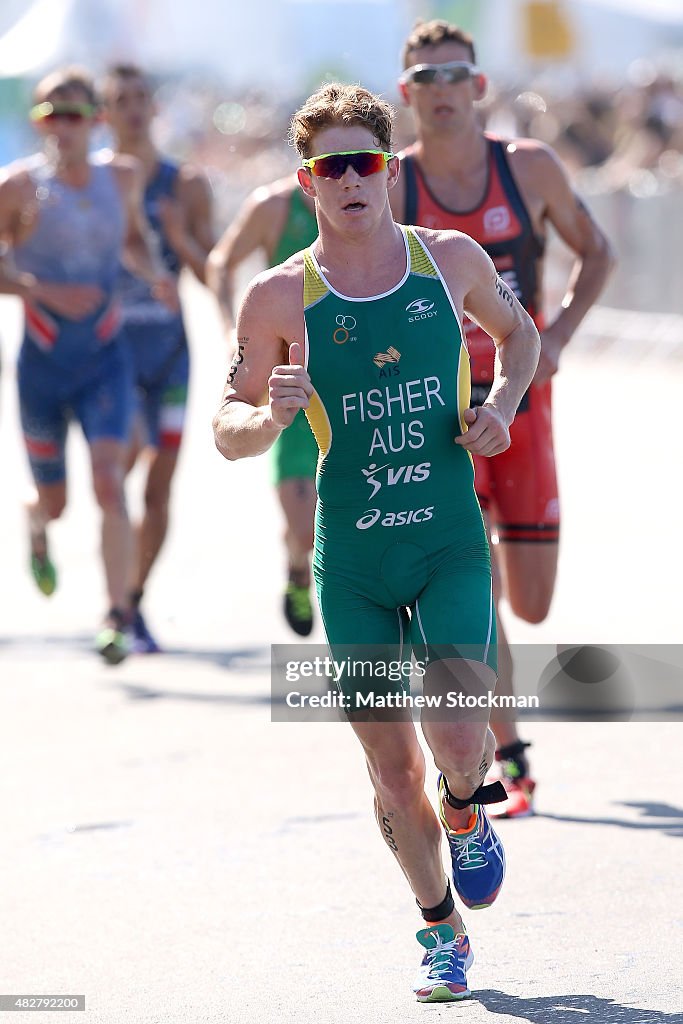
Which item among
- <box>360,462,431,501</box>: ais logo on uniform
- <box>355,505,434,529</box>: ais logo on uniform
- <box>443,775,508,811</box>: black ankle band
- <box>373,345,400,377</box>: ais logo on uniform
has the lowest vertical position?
<box>443,775,508,811</box>: black ankle band

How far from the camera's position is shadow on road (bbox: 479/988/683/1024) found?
4191mm

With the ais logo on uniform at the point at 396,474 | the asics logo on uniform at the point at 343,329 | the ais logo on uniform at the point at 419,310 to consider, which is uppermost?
the ais logo on uniform at the point at 419,310

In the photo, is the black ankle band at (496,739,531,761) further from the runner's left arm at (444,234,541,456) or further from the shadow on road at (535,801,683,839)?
the runner's left arm at (444,234,541,456)

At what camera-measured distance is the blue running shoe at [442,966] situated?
4430 mm

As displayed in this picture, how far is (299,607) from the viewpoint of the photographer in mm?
8148

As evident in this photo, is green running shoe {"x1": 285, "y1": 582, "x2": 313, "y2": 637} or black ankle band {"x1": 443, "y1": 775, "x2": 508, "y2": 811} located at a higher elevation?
black ankle band {"x1": 443, "y1": 775, "x2": 508, "y2": 811}

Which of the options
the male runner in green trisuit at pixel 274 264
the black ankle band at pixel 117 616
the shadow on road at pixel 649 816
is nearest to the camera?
the shadow on road at pixel 649 816

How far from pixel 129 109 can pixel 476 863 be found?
230 inches

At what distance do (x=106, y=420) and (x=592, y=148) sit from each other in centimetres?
1325

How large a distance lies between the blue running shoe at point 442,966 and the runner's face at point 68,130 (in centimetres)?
498

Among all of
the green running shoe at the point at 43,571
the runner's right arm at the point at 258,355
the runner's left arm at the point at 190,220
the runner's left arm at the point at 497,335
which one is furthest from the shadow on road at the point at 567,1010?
the runner's left arm at the point at 190,220

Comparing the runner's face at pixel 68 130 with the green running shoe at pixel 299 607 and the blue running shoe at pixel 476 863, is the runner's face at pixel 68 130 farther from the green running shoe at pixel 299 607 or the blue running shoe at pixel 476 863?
the blue running shoe at pixel 476 863

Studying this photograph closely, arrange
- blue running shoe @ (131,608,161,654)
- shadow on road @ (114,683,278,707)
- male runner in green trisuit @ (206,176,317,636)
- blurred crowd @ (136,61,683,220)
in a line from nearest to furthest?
male runner in green trisuit @ (206,176,317,636)
shadow on road @ (114,683,278,707)
blue running shoe @ (131,608,161,654)
blurred crowd @ (136,61,683,220)

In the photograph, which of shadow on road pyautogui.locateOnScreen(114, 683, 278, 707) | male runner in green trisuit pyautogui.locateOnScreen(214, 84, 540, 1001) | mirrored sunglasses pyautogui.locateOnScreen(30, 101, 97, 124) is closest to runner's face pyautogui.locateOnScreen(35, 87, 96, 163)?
mirrored sunglasses pyautogui.locateOnScreen(30, 101, 97, 124)
